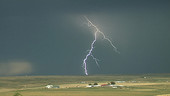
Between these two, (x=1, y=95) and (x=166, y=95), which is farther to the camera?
(x=1, y=95)

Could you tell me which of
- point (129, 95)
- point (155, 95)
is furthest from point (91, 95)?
point (155, 95)

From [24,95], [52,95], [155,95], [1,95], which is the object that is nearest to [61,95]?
[52,95]

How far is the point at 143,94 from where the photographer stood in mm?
88500

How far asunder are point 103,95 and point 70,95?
7377mm

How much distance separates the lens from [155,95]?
280 ft

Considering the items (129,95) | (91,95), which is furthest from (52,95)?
(129,95)

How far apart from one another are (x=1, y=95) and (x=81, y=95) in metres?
18.9

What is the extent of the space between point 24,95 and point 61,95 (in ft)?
27.0

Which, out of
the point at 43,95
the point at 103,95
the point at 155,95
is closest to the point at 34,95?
the point at 43,95

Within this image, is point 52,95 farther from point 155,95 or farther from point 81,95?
point 155,95

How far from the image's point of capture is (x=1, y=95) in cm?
9062

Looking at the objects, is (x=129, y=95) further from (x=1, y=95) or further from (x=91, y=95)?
(x=1, y=95)

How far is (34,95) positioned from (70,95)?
8.02 m

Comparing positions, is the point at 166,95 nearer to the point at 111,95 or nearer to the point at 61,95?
the point at 111,95
